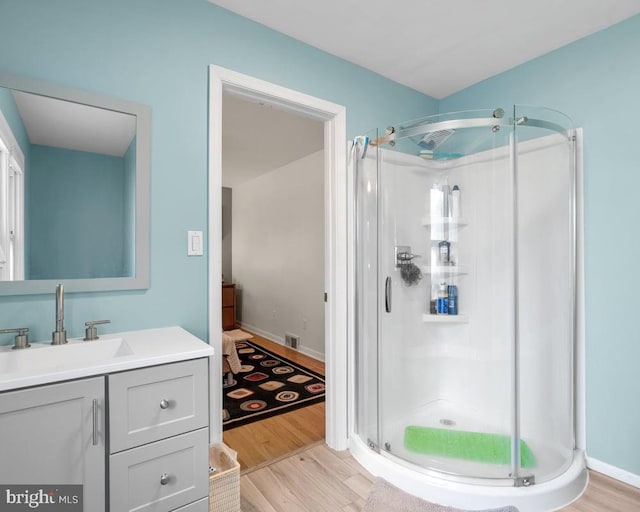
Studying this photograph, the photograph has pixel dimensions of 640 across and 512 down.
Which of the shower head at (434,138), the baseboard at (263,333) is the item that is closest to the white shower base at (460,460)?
the shower head at (434,138)

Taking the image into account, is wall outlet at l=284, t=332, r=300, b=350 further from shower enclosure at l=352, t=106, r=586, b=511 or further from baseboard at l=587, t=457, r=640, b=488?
baseboard at l=587, t=457, r=640, b=488

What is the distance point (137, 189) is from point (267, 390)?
90.7 inches

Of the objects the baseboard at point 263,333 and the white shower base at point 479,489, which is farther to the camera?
the baseboard at point 263,333

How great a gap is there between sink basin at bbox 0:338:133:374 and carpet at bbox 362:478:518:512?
132 centimetres

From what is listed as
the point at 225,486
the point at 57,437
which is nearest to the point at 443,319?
the point at 225,486

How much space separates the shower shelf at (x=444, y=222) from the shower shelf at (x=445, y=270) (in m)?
0.25

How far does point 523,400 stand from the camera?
1.94 metres

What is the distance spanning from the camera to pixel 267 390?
132 inches

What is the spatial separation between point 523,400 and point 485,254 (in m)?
0.80

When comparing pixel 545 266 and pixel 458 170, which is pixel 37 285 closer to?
pixel 458 170

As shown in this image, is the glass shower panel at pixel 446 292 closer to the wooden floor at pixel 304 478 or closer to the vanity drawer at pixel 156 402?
the wooden floor at pixel 304 478

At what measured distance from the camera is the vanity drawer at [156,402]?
116 cm

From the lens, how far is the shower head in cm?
206

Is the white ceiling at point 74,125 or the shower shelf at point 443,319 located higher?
the white ceiling at point 74,125
